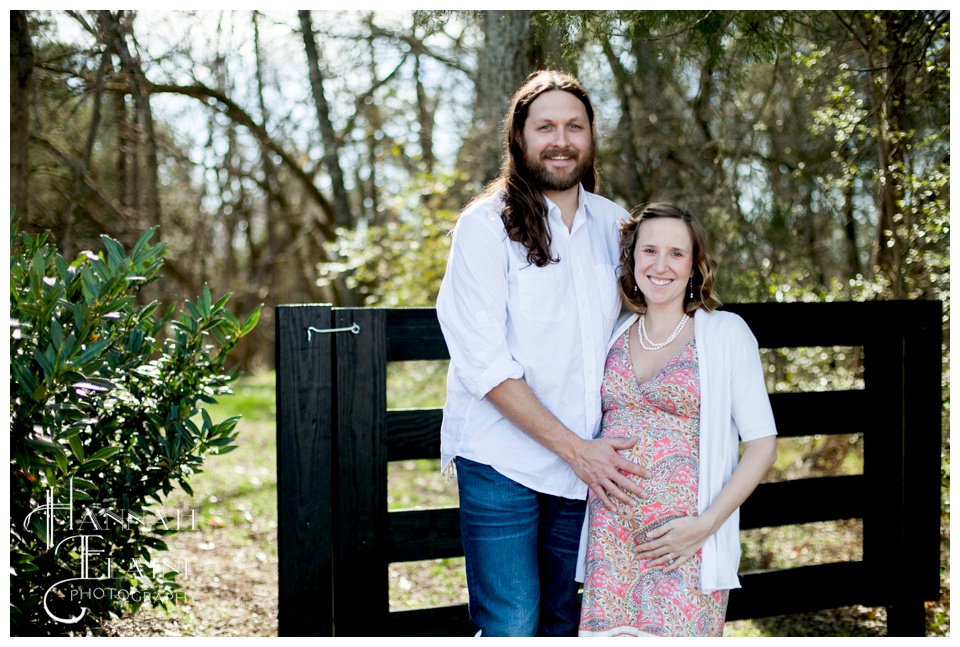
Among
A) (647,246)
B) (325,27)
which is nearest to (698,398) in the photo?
(647,246)

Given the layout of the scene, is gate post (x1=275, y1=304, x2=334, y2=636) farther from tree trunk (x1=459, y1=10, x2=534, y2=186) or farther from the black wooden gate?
tree trunk (x1=459, y1=10, x2=534, y2=186)

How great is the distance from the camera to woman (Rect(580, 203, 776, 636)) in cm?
231

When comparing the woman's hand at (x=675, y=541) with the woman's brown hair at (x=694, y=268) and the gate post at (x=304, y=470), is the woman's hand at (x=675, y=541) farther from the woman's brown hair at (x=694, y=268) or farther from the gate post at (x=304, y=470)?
the gate post at (x=304, y=470)

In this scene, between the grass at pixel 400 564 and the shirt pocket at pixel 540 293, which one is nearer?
the shirt pocket at pixel 540 293

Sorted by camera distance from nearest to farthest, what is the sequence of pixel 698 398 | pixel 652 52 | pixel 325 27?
1. pixel 698 398
2. pixel 652 52
3. pixel 325 27

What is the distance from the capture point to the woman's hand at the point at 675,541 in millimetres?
2293

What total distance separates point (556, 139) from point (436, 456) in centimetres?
128

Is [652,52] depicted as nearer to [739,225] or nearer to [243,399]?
[739,225]

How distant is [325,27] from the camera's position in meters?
8.63

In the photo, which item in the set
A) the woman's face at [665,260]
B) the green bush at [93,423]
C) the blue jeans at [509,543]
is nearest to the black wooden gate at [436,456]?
the green bush at [93,423]

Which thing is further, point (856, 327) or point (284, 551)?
point (856, 327)

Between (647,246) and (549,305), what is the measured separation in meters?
0.35

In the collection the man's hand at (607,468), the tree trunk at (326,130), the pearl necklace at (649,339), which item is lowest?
the man's hand at (607,468)

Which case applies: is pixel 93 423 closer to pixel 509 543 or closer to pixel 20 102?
pixel 509 543
